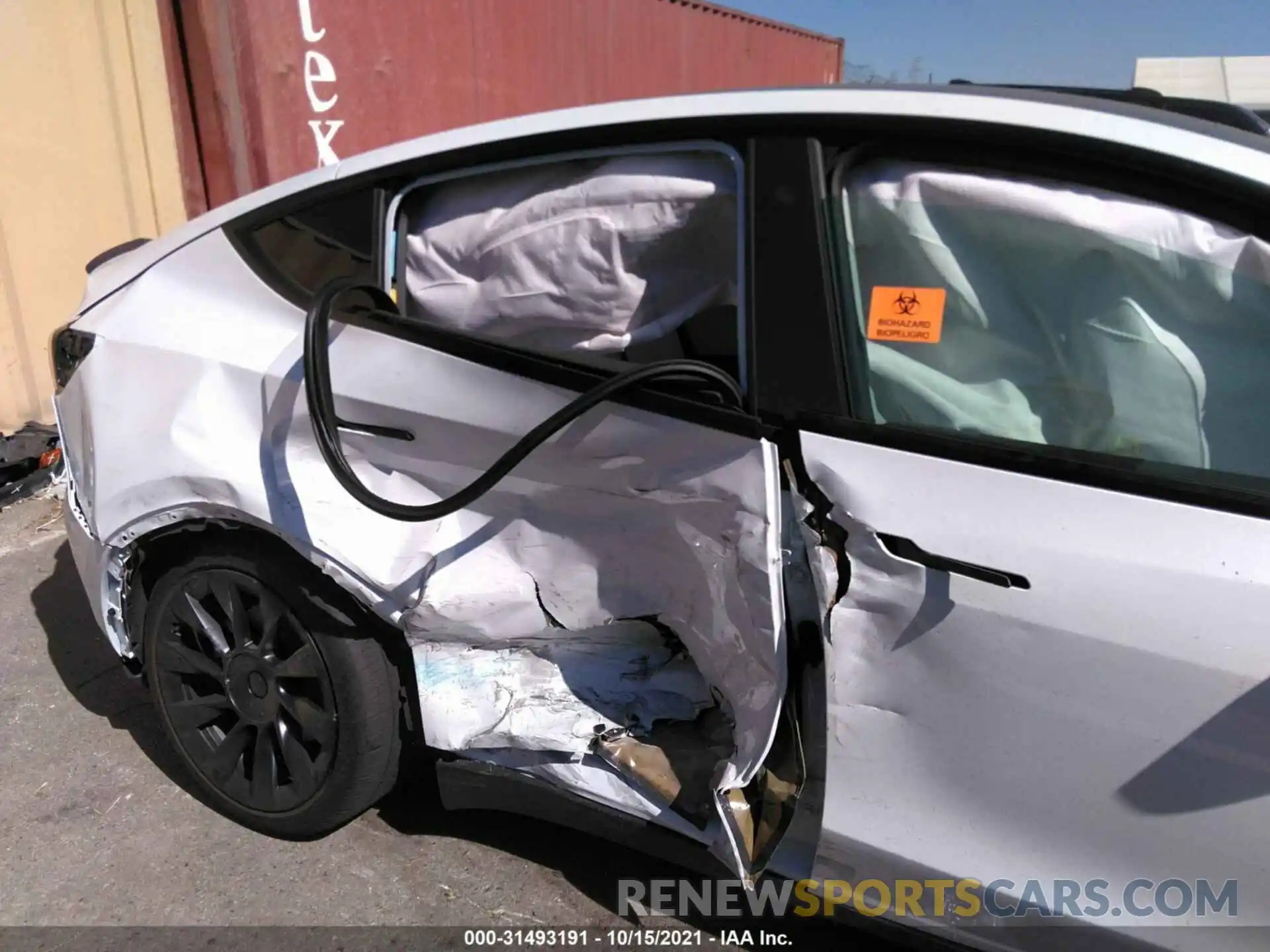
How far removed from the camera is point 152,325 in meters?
2.33

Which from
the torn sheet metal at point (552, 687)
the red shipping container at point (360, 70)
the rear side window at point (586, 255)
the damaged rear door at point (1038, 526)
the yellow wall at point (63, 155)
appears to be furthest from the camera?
the red shipping container at point (360, 70)

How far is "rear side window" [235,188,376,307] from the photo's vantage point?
2.20 meters

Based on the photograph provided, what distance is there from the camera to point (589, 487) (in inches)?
75.6

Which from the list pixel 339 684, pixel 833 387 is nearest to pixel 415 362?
pixel 339 684

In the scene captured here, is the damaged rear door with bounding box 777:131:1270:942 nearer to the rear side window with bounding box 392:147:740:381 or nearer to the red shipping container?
the rear side window with bounding box 392:147:740:381

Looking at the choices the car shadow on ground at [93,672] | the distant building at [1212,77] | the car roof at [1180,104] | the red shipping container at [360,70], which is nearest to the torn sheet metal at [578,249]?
the car roof at [1180,104]

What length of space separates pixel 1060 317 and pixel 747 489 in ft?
1.90

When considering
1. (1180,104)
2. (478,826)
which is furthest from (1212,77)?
(478,826)

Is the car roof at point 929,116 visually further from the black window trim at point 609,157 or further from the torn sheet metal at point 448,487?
the torn sheet metal at point 448,487

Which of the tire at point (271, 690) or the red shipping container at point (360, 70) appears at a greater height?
the red shipping container at point (360, 70)

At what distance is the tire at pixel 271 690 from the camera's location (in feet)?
6.98

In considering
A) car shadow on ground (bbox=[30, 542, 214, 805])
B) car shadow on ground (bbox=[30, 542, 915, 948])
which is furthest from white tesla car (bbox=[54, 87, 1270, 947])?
car shadow on ground (bbox=[30, 542, 214, 805])

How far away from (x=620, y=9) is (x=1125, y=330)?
802 cm

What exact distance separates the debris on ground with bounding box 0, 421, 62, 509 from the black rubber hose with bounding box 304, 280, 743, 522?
3105 millimetres
